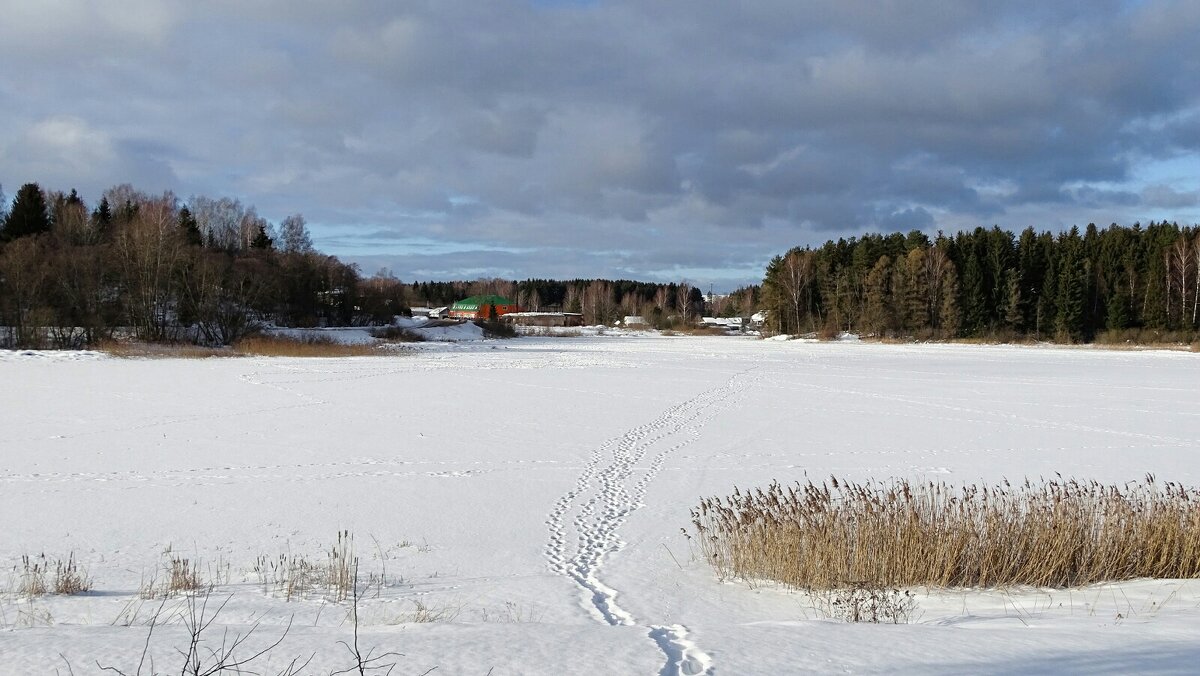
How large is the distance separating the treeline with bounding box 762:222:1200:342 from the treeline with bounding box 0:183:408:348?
5238cm

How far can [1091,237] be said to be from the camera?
7825cm

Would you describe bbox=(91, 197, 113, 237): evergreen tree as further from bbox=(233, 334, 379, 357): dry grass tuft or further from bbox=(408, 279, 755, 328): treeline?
bbox=(408, 279, 755, 328): treeline

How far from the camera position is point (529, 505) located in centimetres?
1103

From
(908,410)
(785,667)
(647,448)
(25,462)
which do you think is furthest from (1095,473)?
(25,462)

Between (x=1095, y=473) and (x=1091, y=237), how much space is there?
3036 inches

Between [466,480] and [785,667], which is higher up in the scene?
[785,667]

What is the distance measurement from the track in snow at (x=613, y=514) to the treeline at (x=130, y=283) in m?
42.5

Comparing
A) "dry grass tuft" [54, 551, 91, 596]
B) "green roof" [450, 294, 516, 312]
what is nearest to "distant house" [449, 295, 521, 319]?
"green roof" [450, 294, 516, 312]

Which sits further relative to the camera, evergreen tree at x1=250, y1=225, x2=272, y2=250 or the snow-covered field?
evergreen tree at x1=250, y1=225, x2=272, y2=250

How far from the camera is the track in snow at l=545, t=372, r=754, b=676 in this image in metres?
4.72

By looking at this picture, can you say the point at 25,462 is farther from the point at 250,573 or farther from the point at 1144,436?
the point at 1144,436

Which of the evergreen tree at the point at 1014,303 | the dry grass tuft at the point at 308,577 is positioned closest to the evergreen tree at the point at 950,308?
the evergreen tree at the point at 1014,303

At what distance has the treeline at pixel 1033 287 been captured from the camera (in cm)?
6888

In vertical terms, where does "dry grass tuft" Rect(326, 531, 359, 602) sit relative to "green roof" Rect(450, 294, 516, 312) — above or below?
below
